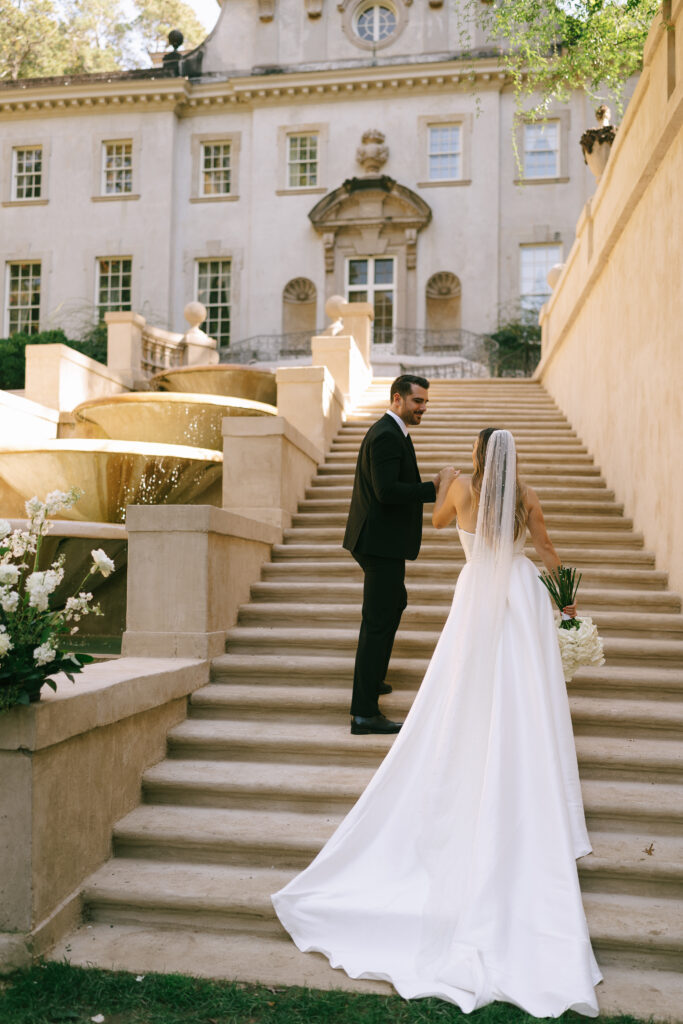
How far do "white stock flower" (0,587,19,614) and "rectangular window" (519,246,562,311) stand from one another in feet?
73.3

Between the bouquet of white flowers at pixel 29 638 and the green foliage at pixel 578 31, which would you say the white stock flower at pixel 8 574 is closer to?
the bouquet of white flowers at pixel 29 638

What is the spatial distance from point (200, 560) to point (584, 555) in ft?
11.0

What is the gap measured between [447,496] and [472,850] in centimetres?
166

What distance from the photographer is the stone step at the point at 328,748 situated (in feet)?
15.1

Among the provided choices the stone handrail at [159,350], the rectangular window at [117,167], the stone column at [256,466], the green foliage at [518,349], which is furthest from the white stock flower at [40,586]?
the rectangular window at [117,167]

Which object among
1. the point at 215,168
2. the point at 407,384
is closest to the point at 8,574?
the point at 407,384

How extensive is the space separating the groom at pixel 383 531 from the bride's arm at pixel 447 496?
10.2 inches

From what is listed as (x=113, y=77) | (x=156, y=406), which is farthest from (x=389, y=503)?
(x=113, y=77)

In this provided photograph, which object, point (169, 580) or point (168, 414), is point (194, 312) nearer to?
point (168, 414)

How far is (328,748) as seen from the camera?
4809 millimetres

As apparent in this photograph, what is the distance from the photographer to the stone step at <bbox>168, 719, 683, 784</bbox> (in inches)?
181

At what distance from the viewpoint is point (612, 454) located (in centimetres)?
880

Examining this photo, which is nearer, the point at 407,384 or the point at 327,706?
the point at 407,384

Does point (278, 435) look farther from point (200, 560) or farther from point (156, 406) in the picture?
point (156, 406)
